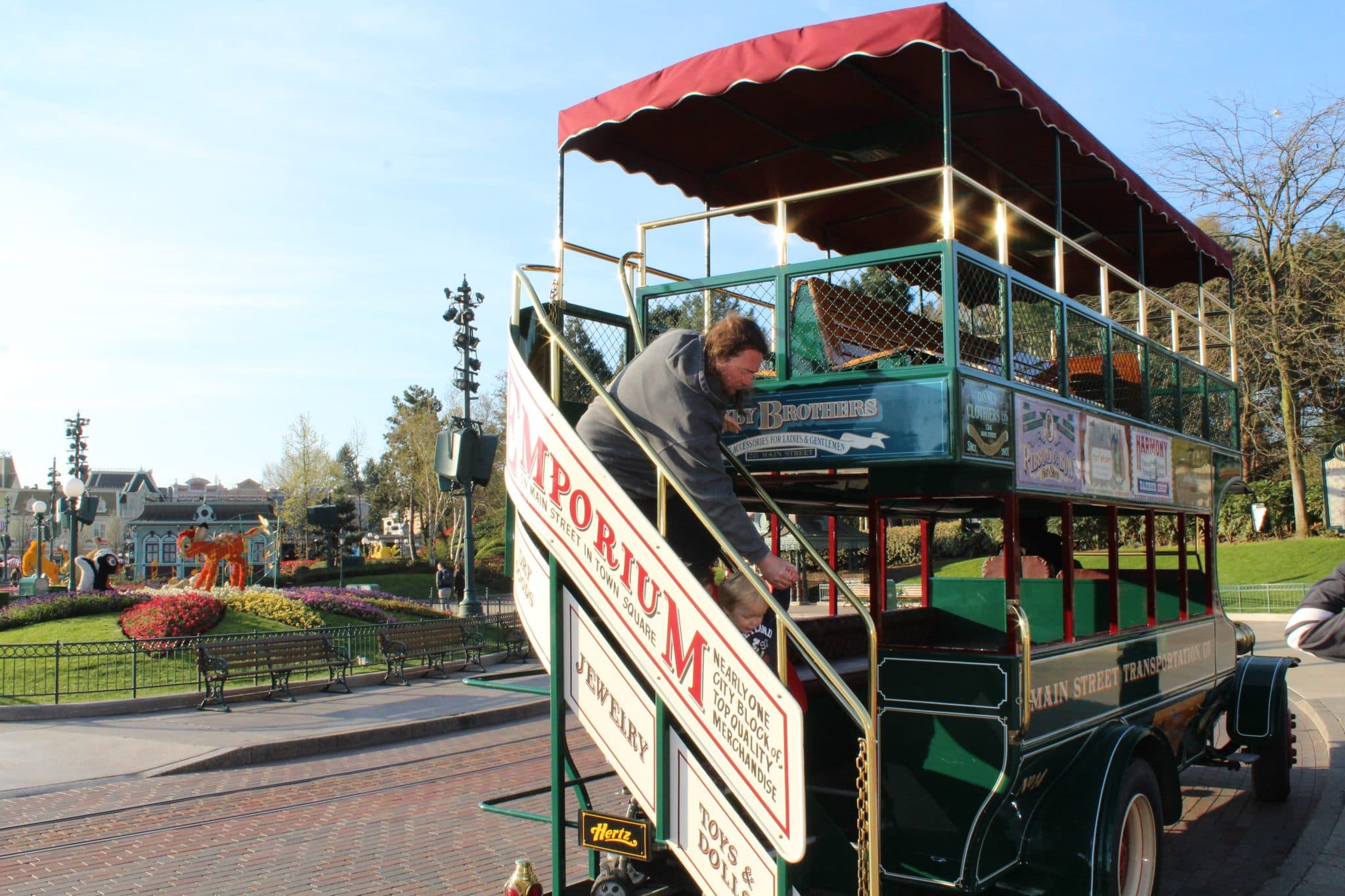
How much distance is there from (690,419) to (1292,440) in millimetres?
36408

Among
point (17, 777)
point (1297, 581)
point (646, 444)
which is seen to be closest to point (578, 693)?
point (646, 444)

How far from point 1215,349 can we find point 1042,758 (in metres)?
34.9

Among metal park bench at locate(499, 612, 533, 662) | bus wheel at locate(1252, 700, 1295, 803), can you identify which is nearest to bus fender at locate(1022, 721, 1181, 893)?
bus wheel at locate(1252, 700, 1295, 803)

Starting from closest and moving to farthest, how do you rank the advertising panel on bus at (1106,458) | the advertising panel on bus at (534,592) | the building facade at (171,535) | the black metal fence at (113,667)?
the advertising panel on bus at (534,592) < the advertising panel on bus at (1106,458) < the black metal fence at (113,667) < the building facade at (171,535)

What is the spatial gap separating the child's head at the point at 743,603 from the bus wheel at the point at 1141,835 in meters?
2.19

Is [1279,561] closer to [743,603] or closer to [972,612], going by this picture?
[972,612]

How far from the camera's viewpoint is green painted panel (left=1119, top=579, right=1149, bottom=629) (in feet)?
23.3

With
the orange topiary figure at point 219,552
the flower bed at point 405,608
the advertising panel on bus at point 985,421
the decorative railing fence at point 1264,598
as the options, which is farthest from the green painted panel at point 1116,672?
the orange topiary figure at point 219,552

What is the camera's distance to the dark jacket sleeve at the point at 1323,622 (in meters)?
3.25

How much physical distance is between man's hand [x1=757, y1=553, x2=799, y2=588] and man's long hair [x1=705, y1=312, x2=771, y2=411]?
0.79 m

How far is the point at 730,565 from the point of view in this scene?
450 cm

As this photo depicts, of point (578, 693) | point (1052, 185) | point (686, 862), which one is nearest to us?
point (686, 862)

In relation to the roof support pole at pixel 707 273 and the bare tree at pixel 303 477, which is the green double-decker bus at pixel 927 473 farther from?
the bare tree at pixel 303 477

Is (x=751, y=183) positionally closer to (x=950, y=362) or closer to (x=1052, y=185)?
(x=1052, y=185)
